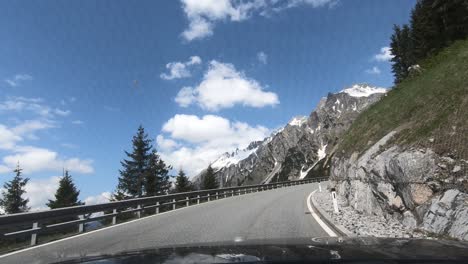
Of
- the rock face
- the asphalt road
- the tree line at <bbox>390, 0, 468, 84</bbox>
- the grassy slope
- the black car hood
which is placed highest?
the tree line at <bbox>390, 0, 468, 84</bbox>

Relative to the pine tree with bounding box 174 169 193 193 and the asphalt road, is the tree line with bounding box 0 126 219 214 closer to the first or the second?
the pine tree with bounding box 174 169 193 193

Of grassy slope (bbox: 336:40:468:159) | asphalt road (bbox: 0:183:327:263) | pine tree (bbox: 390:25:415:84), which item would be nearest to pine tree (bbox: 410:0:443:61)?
pine tree (bbox: 390:25:415:84)

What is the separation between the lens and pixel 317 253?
13.4ft

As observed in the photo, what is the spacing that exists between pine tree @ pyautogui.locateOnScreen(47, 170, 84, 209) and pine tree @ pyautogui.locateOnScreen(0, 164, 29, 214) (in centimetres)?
324

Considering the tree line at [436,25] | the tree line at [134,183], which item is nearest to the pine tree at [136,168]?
the tree line at [134,183]

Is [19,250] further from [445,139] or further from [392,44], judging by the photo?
[392,44]

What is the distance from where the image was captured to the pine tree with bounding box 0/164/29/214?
42.4m

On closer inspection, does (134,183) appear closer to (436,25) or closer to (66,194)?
(66,194)

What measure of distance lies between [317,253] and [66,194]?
44190 millimetres

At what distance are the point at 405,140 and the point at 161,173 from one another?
141ft

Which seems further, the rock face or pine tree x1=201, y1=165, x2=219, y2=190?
pine tree x1=201, y1=165, x2=219, y2=190

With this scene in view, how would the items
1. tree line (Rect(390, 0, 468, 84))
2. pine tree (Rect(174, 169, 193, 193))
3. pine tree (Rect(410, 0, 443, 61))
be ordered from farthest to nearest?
pine tree (Rect(174, 169, 193, 193)), pine tree (Rect(410, 0, 443, 61)), tree line (Rect(390, 0, 468, 84))

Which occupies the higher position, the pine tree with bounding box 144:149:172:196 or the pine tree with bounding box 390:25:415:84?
the pine tree with bounding box 390:25:415:84

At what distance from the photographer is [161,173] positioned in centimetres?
5288
